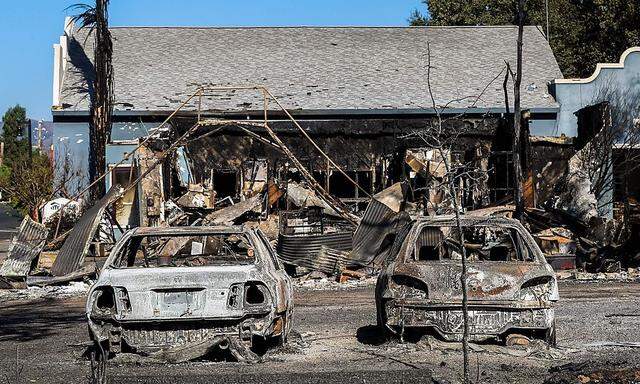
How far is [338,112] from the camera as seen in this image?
2806cm

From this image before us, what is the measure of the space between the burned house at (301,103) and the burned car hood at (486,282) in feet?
39.6

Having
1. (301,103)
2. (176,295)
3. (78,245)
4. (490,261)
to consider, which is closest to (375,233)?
(78,245)

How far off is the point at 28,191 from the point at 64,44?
494 centimetres

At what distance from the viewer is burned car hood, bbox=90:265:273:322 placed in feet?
31.5

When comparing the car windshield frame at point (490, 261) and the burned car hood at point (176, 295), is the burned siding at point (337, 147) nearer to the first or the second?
the car windshield frame at point (490, 261)

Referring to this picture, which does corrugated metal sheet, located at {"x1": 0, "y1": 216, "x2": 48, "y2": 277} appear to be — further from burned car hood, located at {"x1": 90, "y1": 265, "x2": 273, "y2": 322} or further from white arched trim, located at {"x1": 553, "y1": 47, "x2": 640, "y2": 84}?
white arched trim, located at {"x1": 553, "y1": 47, "x2": 640, "y2": 84}

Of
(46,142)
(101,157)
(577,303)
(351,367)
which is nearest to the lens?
(351,367)

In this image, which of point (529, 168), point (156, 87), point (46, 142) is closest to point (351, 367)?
point (529, 168)

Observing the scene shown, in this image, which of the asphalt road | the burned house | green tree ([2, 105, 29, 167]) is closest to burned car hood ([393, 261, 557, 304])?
the asphalt road

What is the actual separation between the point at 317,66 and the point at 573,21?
1638 centimetres

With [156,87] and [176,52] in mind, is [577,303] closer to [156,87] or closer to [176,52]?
[156,87]

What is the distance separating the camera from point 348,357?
1023 cm

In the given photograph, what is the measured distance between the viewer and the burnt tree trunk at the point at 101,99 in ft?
90.4

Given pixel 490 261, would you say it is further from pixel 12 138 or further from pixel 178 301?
pixel 12 138
